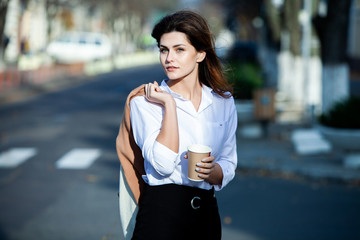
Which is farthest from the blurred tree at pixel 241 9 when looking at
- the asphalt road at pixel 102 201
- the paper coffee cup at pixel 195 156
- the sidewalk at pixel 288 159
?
the paper coffee cup at pixel 195 156

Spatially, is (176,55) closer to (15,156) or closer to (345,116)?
(345,116)

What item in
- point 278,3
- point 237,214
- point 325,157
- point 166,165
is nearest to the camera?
point 166,165

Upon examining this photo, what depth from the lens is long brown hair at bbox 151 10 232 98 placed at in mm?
2738

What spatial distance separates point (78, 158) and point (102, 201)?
10.1 feet

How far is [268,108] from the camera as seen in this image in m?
11.2

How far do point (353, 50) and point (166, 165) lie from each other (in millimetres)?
35893

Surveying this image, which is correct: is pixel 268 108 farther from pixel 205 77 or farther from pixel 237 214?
pixel 205 77

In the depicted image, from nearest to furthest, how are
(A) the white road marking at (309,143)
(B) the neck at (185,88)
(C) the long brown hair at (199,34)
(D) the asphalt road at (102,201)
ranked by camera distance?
(C) the long brown hair at (199,34) < (B) the neck at (185,88) < (D) the asphalt road at (102,201) < (A) the white road marking at (309,143)

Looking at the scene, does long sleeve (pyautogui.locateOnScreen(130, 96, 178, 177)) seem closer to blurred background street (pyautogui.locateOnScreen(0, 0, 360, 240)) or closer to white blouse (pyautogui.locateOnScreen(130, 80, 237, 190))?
white blouse (pyautogui.locateOnScreen(130, 80, 237, 190))

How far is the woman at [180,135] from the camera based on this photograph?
2594 millimetres

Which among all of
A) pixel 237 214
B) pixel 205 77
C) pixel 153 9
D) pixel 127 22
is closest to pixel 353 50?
pixel 237 214

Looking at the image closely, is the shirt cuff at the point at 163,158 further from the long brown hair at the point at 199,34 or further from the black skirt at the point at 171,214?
the long brown hair at the point at 199,34

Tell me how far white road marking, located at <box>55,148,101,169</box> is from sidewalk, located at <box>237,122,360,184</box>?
8.86 ft

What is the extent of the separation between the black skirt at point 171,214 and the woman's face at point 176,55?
57 centimetres
